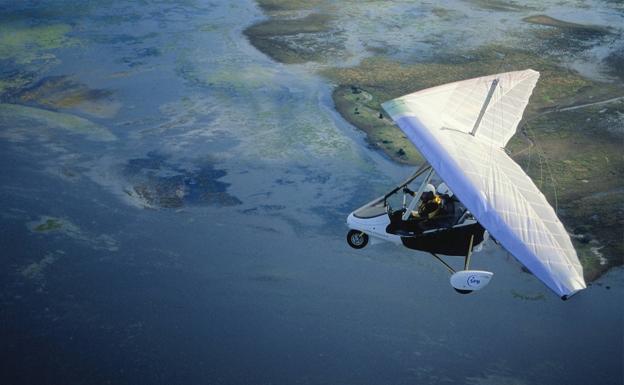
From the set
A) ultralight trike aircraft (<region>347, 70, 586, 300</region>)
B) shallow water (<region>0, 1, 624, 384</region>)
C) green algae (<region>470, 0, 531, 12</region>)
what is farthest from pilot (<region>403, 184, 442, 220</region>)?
green algae (<region>470, 0, 531, 12</region>)

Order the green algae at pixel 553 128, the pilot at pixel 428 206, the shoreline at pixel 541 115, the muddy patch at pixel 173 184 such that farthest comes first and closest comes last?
the muddy patch at pixel 173 184 < the green algae at pixel 553 128 < the shoreline at pixel 541 115 < the pilot at pixel 428 206

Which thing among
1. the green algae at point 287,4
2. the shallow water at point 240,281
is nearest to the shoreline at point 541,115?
the shallow water at point 240,281

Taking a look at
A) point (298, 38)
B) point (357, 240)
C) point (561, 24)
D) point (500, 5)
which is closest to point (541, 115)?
point (357, 240)

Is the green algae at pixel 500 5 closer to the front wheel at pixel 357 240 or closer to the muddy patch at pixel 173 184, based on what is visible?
the muddy patch at pixel 173 184

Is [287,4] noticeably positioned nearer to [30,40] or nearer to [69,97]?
[30,40]

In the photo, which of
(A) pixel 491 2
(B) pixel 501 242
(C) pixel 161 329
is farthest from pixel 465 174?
(A) pixel 491 2
